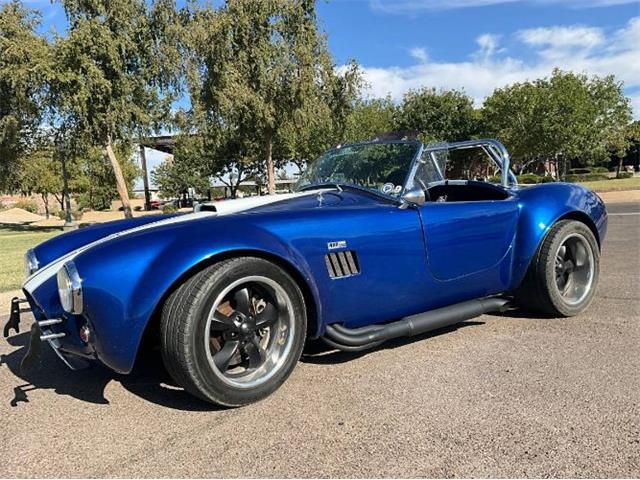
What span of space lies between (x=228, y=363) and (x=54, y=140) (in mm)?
22987

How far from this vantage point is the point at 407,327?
138 inches

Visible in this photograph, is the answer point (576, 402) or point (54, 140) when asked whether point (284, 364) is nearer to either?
point (576, 402)

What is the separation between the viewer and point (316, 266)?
10.4 feet

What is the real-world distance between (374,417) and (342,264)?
2.87 ft

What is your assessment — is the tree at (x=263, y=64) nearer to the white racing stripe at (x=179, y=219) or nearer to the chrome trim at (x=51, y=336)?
the white racing stripe at (x=179, y=219)

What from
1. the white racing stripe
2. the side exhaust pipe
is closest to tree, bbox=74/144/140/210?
the white racing stripe

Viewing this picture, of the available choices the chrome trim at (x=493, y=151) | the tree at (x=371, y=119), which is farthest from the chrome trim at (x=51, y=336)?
the tree at (x=371, y=119)

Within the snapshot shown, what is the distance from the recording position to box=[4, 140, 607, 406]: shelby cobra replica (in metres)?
2.76

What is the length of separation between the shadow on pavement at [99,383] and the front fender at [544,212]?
2513 millimetres

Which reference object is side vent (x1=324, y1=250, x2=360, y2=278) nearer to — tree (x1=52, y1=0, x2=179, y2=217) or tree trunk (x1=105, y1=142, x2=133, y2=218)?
tree (x1=52, y1=0, x2=179, y2=217)

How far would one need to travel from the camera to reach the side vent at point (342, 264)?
322cm

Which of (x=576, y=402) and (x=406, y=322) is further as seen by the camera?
(x=406, y=322)

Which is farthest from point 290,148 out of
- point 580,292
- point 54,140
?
point 580,292

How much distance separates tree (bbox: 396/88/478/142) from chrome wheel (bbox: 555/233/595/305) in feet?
125
